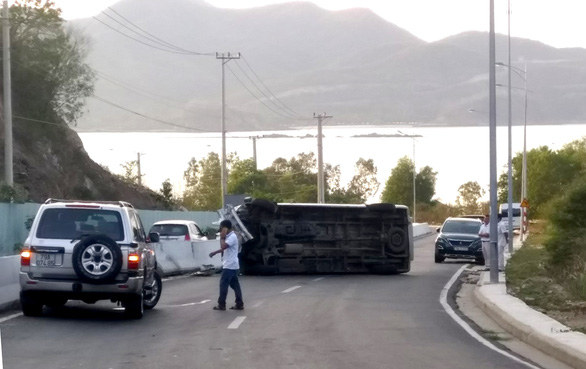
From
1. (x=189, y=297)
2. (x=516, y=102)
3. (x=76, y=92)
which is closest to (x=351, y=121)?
(x=516, y=102)

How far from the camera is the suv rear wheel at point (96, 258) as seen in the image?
1534cm

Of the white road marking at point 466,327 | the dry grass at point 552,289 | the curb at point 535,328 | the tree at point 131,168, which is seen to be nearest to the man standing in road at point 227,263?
the white road marking at point 466,327

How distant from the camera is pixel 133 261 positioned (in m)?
15.9

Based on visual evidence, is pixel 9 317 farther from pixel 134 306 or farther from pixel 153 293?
pixel 153 293

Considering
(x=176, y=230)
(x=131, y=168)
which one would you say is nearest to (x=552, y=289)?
(x=176, y=230)

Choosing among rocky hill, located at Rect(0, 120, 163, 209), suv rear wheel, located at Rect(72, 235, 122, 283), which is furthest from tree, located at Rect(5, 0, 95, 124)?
suv rear wheel, located at Rect(72, 235, 122, 283)

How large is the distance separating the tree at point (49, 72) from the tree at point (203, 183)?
3956cm

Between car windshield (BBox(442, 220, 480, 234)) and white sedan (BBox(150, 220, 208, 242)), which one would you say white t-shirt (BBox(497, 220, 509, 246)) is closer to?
car windshield (BBox(442, 220, 480, 234))

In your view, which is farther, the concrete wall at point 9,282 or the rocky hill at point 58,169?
the rocky hill at point 58,169

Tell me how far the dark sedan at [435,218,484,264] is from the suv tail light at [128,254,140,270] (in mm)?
23975

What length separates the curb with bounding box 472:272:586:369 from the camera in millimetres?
12672

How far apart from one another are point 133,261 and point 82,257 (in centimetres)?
89

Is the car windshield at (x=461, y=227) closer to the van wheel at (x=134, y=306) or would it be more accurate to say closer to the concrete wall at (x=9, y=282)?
the concrete wall at (x=9, y=282)

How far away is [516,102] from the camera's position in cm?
11875
